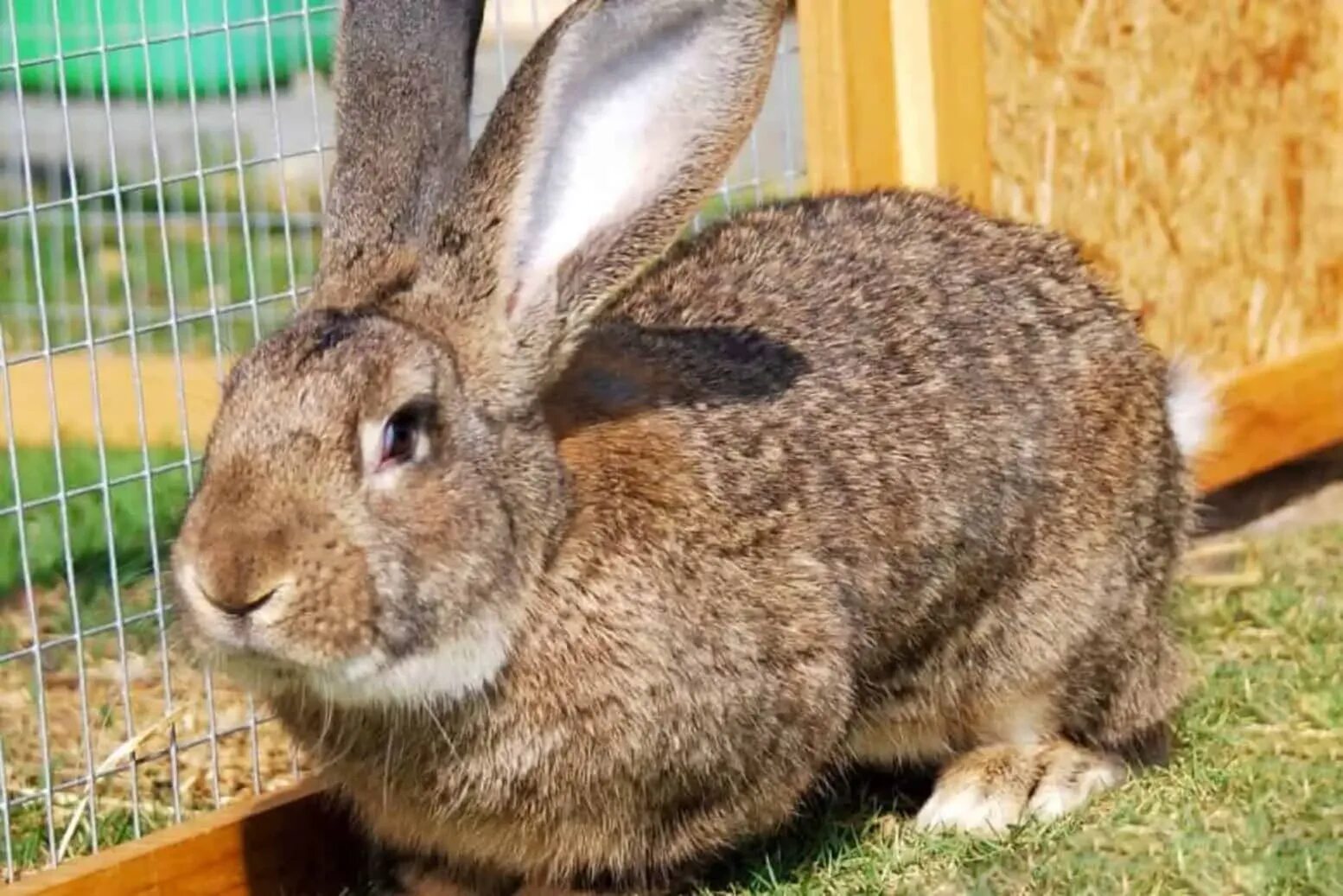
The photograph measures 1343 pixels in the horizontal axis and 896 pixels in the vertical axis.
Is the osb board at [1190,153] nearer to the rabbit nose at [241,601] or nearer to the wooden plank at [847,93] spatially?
the wooden plank at [847,93]

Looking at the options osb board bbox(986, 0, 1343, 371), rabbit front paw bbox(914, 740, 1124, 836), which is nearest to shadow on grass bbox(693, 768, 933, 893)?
rabbit front paw bbox(914, 740, 1124, 836)

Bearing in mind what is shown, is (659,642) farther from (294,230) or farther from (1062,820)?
(294,230)

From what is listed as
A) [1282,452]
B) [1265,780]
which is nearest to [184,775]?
[1265,780]

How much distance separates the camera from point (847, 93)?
195 inches

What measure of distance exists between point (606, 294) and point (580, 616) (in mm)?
452

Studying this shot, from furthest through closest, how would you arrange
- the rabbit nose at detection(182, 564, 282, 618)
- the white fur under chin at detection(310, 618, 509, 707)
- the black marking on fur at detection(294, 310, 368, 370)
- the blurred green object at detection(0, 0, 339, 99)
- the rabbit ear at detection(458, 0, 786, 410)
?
the blurred green object at detection(0, 0, 339, 99) < the rabbit ear at detection(458, 0, 786, 410) < the black marking on fur at detection(294, 310, 368, 370) < the white fur under chin at detection(310, 618, 509, 707) < the rabbit nose at detection(182, 564, 282, 618)

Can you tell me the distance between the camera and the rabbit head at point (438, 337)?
3273mm

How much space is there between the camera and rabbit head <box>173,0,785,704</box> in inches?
129

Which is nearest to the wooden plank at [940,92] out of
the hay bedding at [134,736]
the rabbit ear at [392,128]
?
the rabbit ear at [392,128]

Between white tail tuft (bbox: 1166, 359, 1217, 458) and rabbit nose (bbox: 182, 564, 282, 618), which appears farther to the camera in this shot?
white tail tuft (bbox: 1166, 359, 1217, 458)

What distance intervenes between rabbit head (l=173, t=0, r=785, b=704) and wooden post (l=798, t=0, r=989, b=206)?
1.19 metres

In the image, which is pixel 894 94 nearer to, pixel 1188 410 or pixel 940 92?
pixel 940 92

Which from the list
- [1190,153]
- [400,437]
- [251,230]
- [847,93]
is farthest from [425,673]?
[1190,153]

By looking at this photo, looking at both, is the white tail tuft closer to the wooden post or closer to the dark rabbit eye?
the wooden post
